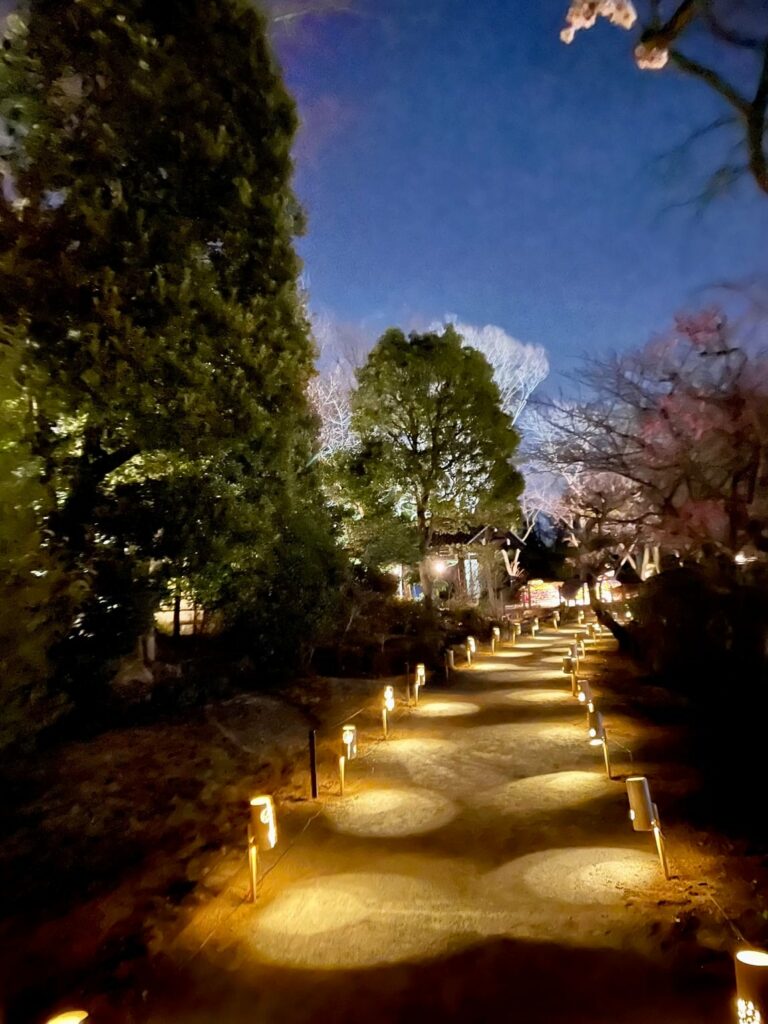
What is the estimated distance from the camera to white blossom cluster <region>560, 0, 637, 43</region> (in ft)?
22.2

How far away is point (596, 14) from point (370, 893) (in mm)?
8409

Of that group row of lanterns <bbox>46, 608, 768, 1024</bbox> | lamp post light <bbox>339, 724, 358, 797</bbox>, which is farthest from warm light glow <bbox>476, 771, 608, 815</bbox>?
lamp post light <bbox>339, 724, 358, 797</bbox>

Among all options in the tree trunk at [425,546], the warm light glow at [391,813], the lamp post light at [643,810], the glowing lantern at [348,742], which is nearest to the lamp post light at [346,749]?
the glowing lantern at [348,742]

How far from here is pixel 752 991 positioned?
11.6 ft

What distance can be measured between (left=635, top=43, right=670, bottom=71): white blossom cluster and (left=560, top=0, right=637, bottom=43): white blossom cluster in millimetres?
368

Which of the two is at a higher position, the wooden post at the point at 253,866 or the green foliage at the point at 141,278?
the green foliage at the point at 141,278

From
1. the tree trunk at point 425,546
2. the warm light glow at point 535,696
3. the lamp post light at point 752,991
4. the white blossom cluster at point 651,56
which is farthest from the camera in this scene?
the tree trunk at point 425,546

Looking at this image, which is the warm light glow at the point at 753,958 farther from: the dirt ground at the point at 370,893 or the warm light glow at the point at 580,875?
the warm light glow at the point at 580,875

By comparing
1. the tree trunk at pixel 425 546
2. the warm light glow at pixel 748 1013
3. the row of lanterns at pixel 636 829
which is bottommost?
the warm light glow at pixel 748 1013

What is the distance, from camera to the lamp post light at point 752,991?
3.51 metres

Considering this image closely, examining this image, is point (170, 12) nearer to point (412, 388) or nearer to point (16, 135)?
point (16, 135)

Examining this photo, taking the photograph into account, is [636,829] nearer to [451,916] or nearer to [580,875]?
[580,875]

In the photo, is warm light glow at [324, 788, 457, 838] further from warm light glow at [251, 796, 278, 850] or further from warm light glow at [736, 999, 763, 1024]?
warm light glow at [736, 999, 763, 1024]

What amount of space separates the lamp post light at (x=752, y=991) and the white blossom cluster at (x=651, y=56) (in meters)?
7.92
